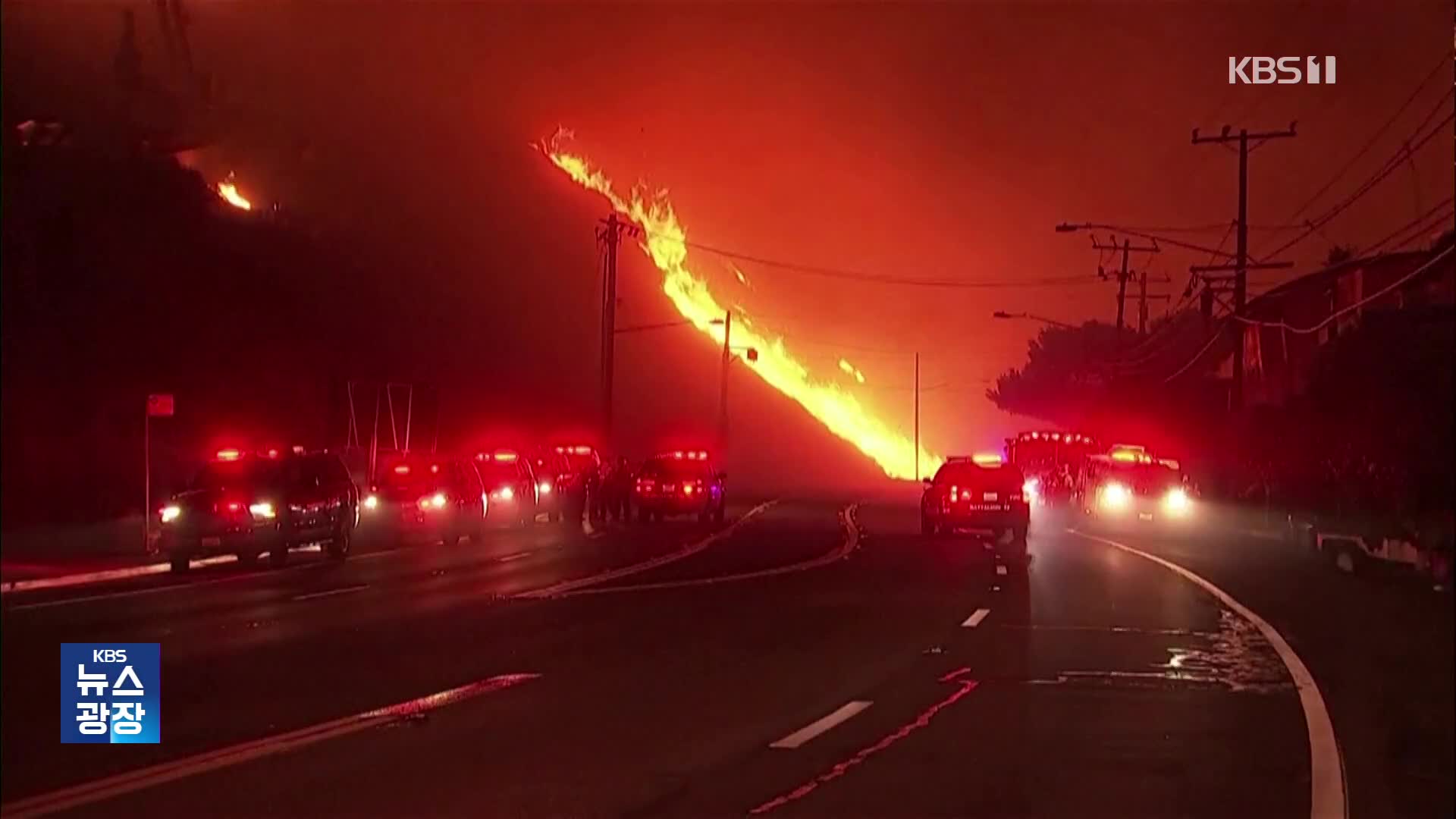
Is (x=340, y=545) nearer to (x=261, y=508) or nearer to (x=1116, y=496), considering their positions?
(x=261, y=508)

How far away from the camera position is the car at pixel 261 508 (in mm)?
26812

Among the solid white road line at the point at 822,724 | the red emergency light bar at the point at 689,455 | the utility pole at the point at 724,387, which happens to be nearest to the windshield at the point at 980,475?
the red emergency light bar at the point at 689,455

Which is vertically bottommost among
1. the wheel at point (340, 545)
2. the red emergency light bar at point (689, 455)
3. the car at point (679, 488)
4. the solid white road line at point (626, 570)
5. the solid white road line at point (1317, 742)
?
the solid white road line at point (1317, 742)

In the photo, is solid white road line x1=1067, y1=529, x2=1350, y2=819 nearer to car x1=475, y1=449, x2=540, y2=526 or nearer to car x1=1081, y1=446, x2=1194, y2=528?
car x1=475, y1=449, x2=540, y2=526

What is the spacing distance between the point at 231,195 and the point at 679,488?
62.0 ft

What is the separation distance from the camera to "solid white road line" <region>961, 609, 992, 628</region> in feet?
66.5

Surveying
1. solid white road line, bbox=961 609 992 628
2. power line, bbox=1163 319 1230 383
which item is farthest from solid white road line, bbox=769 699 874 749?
power line, bbox=1163 319 1230 383

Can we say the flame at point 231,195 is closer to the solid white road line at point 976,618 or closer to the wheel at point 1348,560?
the wheel at point 1348,560

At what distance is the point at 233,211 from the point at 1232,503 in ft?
107

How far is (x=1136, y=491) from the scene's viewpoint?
59312 mm

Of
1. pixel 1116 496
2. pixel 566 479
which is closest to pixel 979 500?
pixel 566 479

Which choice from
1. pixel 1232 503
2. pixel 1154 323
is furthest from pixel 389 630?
pixel 1154 323
